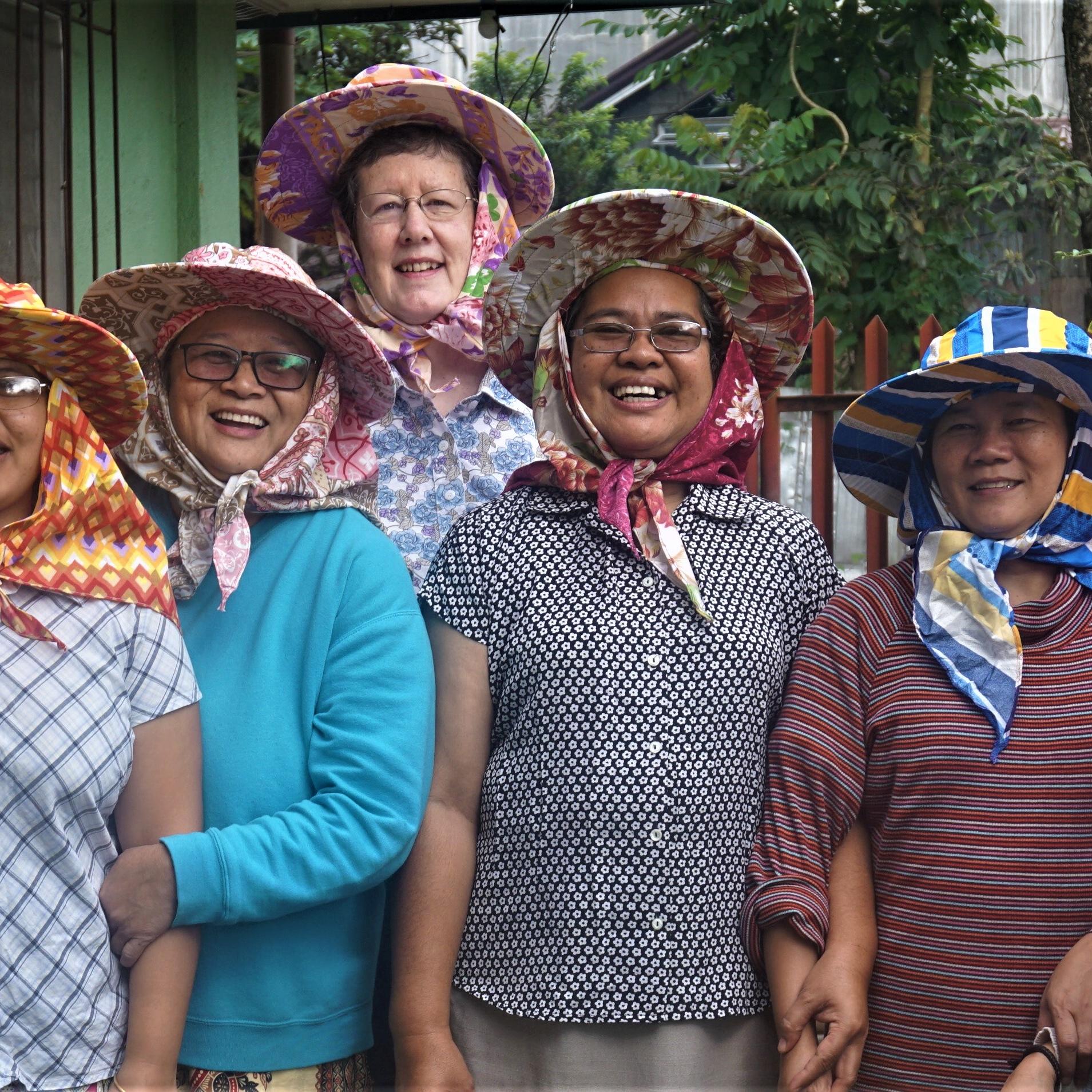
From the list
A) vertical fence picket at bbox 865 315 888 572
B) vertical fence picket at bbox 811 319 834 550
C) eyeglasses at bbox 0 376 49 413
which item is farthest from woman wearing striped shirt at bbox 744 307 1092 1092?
vertical fence picket at bbox 811 319 834 550

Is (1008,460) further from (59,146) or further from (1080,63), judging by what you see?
(1080,63)

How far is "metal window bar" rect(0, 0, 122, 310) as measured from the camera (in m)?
5.04

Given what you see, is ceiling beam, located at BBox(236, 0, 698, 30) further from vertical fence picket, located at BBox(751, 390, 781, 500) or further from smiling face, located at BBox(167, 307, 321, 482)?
smiling face, located at BBox(167, 307, 321, 482)

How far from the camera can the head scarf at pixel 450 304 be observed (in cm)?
317

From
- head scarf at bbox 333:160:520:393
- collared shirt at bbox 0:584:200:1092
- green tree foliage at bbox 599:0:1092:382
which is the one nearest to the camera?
collared shirt at bbox 0:584:200:1092

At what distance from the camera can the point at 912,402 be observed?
254 cm

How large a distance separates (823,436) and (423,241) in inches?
124

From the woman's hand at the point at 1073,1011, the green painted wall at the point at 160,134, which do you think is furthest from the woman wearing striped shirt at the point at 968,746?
the green painted wall at the point at 160,134

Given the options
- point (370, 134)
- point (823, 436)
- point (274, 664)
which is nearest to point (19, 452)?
point (274, 664)

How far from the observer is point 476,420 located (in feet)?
10.3

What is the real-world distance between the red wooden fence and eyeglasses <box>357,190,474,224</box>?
261 centimetres

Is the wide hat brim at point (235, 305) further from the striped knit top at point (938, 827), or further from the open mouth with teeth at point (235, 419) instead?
the striped knit top at point (938, 827)

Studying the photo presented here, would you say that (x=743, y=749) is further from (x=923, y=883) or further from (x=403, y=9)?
(x=403, y=9)

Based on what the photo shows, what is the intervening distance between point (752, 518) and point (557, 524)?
1.24 ft
